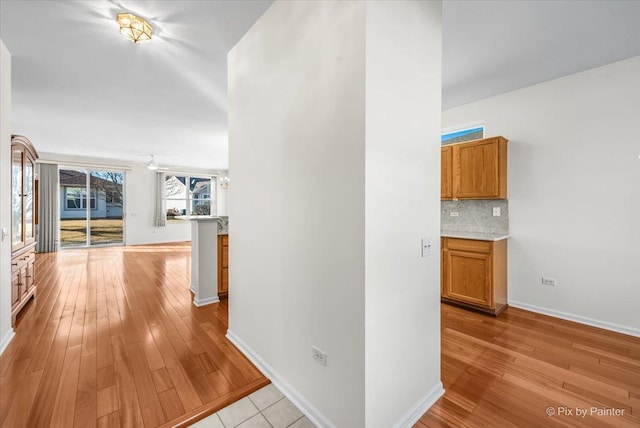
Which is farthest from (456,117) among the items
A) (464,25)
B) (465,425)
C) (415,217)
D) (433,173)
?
(465,425)

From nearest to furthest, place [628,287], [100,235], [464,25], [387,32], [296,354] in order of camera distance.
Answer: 1. [387,32]
2. [296,354]
3. [464,25]
4. [628,287]
5. [100,235]

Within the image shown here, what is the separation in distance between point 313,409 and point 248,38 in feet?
9.48

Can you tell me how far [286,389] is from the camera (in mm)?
1827

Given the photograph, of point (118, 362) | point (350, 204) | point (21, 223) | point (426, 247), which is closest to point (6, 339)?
point (118, 362)

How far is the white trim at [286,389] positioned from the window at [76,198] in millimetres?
8116

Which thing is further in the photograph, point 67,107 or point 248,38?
point 67,107

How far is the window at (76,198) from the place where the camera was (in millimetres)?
7582

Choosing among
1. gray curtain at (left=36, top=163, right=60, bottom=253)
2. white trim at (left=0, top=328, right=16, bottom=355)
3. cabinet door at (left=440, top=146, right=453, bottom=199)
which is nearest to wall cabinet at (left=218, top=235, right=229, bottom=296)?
white trim at (left=0, top=328, right=16, bottom=355)

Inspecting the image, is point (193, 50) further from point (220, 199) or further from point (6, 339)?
point (220, 199)

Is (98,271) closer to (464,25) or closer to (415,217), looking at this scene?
(415,217)

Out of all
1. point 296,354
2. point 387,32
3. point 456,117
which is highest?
point 456,117

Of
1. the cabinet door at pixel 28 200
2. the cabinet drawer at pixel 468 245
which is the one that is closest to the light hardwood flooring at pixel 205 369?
the cabinet drawer at pixel 468 245

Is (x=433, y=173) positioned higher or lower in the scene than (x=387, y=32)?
lower

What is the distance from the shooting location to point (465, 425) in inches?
62.4
